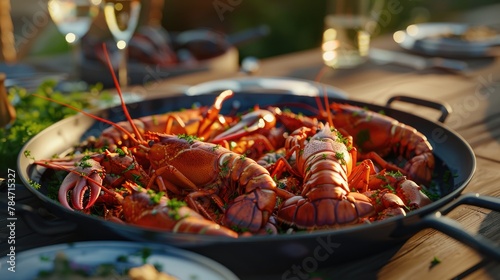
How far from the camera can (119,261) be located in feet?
Answer: 3.85

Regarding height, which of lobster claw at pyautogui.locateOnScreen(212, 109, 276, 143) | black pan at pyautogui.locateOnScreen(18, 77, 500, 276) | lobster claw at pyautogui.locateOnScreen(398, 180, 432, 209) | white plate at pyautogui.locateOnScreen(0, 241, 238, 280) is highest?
lobster claw at pyautogui.locateOnScreen(212, 109, 276, 143)

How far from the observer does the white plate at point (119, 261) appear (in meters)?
1.14

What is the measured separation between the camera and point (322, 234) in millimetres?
1267

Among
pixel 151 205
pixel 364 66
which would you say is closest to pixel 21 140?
pixel 151 205

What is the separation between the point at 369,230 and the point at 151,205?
0.56 m

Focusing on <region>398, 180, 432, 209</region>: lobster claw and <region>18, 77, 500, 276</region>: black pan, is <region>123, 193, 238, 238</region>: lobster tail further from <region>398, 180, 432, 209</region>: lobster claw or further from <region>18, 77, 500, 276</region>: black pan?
<region>398, 180, 432, 209</region>: lobster claw

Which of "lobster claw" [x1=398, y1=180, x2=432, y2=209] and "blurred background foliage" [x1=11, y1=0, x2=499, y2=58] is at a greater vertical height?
"blurred background foliage" [x1=11, y1=0, x2=499, y2=58]

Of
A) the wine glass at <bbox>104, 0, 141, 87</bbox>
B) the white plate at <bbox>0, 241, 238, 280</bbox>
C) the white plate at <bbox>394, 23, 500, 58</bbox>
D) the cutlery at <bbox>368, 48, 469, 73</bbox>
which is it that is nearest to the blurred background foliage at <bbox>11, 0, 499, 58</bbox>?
the white plate at <bbox>394, 23, 500, 58</bbox>

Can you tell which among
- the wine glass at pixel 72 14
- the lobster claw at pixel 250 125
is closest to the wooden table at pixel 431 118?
the wine glass at pixel 72 14

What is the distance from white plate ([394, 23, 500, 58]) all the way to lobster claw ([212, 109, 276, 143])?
2.36 meters

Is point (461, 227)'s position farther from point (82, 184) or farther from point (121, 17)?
point (121, 17)

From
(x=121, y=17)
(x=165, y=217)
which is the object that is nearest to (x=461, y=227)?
(x=165, y=217)

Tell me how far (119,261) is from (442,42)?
3586mm

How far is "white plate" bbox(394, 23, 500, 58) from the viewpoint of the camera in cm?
407
